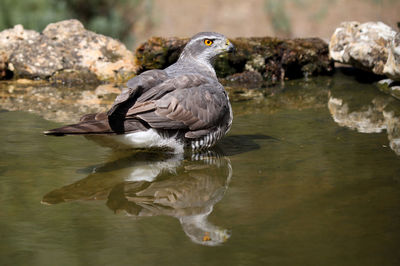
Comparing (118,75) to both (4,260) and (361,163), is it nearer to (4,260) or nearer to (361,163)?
(361,163)

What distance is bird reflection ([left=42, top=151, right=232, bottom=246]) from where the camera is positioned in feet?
11.9

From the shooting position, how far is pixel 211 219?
11.7 ft

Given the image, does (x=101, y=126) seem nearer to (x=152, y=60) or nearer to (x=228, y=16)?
(x=152, y=60)

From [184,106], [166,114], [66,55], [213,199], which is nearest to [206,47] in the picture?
[184,106]

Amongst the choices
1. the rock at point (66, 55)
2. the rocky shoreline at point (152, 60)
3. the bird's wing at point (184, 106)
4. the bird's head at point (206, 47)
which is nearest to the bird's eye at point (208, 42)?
the bird's head at point (206, 47)

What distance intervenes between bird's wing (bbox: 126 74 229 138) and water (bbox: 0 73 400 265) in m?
0.36

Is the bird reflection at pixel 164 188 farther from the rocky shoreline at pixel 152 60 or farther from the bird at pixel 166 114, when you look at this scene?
the rocky shoreline at pixel 152 60

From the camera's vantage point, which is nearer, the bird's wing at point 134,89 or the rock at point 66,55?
the bird's wing at point 134,89

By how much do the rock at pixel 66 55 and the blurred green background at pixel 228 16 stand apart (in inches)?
90.8

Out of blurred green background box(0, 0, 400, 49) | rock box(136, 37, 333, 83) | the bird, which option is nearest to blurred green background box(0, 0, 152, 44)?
blurred green background box(0, 0, 400, 49)

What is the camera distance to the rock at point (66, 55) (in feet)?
31.4

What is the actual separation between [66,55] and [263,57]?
11.9 feet

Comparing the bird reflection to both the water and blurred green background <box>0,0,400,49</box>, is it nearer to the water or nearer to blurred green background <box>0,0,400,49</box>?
the water

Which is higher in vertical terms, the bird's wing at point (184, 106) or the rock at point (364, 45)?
the bird's wing at point (184, 106)
